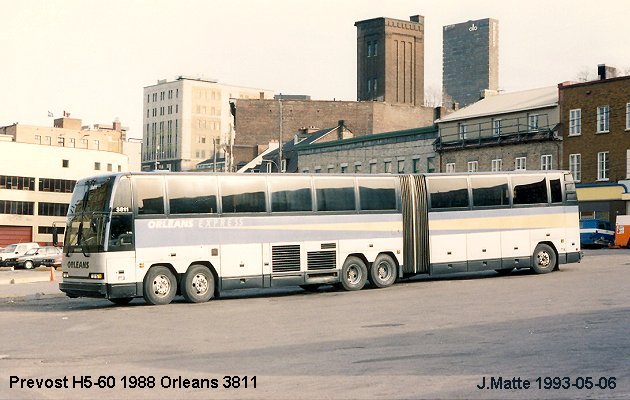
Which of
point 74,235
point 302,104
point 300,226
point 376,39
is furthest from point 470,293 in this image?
point 376,39

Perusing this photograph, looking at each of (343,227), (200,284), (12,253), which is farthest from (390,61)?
(200,284)

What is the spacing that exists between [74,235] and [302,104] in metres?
78.7

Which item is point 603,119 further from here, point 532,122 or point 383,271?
point 383,271

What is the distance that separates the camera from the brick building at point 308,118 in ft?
327

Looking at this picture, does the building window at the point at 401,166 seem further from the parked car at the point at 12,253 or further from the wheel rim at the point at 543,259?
the wheel rim at the point at 543,259

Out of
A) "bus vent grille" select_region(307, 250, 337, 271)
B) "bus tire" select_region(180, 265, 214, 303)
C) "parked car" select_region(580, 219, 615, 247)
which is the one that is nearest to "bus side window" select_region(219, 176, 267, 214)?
"bus tire" select_region(180, 265, 214, 303)

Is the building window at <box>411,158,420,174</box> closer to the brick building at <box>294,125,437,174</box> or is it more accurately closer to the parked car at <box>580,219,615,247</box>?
the brick building at <box>294,125,437,174</box>

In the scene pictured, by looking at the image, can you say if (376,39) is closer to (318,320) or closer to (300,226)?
(300,226)

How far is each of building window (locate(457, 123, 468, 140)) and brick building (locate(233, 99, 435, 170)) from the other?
86.8 feet

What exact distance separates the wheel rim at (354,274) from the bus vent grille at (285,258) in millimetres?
1938

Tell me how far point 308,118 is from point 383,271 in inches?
2937

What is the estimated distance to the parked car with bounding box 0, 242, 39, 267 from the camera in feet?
203

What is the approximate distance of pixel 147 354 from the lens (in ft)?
48.6

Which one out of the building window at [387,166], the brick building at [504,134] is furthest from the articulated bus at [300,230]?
the building window at [387,166]
